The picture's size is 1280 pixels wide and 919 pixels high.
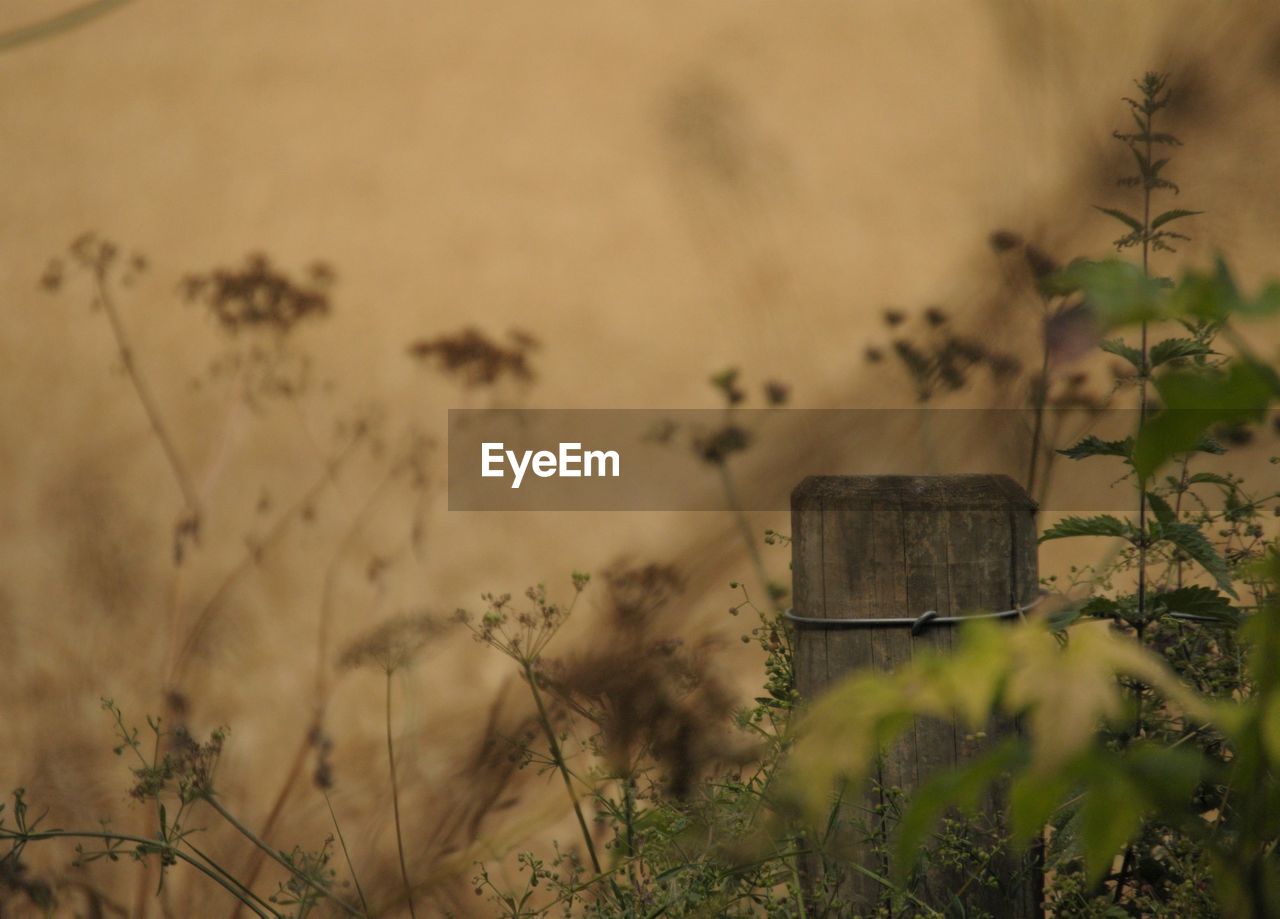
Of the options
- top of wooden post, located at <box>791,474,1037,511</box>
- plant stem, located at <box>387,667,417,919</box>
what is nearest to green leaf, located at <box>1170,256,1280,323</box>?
top of wooden post, located at <box>791,474,1037,511</box>

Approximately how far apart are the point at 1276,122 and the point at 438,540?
2.02 metres

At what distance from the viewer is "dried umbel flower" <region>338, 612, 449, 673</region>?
300 centimetres

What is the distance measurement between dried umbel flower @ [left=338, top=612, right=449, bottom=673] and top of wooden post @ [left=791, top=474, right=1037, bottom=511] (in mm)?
1485

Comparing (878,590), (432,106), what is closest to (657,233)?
(432,106)

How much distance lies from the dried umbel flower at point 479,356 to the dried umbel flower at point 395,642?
0.53 metres

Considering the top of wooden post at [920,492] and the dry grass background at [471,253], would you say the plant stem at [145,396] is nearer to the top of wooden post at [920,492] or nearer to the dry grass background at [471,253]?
the dry grass background at [471,253]

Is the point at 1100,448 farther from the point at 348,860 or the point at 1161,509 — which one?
the point at 348,860

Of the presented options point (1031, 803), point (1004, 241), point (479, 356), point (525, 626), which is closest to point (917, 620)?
point (1031, 803)

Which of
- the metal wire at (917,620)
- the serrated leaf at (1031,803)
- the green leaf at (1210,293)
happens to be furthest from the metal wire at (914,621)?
the green leaf at (1210,293)

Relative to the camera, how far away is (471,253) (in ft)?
10.1

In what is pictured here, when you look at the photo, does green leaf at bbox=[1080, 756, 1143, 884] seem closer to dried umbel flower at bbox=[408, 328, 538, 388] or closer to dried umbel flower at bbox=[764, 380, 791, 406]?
dried umbel flower at bbox=[764, 380, 791, 406]

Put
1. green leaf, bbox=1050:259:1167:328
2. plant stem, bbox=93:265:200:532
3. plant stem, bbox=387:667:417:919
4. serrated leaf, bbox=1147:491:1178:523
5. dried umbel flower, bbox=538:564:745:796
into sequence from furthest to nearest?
plant stem, bbox=93:265:200:532, plant stem, bbox=387:667:417:919, dried umbel flower, bbox=538:564:745:796, serrated leaf, bbox=1147:491:1178:523, green leaf, bbox=1050:259:1167:328

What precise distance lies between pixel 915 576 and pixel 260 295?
1.98 meters

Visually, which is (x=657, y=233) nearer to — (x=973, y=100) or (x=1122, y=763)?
(x=973, y=100)
